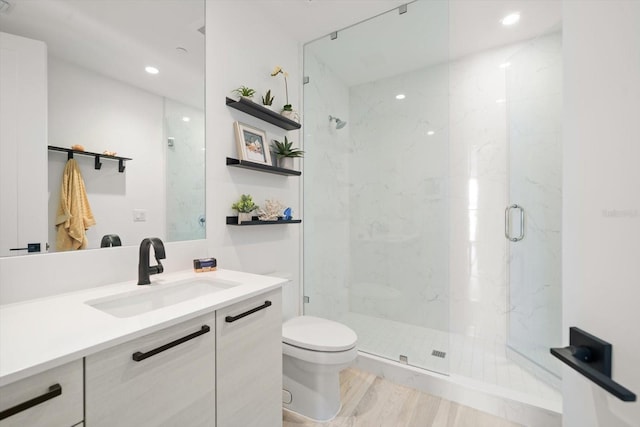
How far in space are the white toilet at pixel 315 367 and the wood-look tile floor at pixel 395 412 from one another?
0.23 ft

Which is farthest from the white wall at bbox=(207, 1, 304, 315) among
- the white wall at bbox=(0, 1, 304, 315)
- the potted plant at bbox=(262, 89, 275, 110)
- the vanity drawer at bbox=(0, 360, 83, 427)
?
the vanity drawer at bbox=(0, 360, 83, 427)

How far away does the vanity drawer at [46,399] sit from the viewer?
0.55 m

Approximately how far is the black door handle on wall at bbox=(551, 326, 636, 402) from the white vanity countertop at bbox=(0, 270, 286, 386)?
3.08ft

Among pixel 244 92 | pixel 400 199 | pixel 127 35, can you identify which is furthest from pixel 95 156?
pixel 400 199

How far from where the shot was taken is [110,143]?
1.21m

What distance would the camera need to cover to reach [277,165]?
214 cm

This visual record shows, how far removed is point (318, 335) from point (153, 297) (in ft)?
3.08

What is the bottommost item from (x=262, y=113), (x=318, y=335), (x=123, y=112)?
(x=318, y=335)

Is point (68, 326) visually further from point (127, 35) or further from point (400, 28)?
point (400, 28)

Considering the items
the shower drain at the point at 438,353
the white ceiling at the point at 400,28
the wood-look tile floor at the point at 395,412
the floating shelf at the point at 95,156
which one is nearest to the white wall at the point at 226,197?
the white ceiling at the point at 400,28

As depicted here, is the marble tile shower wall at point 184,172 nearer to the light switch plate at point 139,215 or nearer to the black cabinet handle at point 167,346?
the light switch plate at point 139,215

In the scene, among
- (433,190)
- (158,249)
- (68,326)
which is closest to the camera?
(68,326)

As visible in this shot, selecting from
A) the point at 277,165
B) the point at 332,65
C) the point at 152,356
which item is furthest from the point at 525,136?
the point at 152,356

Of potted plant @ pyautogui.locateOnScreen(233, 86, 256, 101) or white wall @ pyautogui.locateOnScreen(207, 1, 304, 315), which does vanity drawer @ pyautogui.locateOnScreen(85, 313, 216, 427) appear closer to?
white wall @ pyautogui.locateOnScreen(207, 1, 304, 315)
